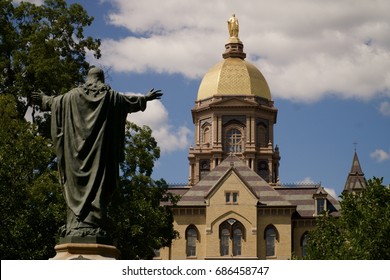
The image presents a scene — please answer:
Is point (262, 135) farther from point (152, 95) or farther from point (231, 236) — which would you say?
point (152, 95)

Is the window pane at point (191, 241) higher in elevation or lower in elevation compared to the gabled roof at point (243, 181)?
lower

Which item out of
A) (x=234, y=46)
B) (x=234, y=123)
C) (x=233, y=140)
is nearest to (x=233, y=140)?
(x=233, y=140)

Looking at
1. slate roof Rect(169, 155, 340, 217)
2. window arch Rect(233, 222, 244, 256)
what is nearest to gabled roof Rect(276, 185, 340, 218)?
slate roof Rect(169, 155, 340, 217)

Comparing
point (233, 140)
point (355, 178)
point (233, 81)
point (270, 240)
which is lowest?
point (270, 240)

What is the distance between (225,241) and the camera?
74688 millimetres

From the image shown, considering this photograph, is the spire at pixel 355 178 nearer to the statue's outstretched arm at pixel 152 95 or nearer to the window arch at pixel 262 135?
the window arch at pixel 262 135

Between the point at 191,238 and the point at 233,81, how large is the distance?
3080 cm

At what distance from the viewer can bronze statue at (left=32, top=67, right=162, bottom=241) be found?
12.2m

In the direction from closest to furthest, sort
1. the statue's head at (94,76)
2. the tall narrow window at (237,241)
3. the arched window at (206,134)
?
1. the statue's head at (94,76)
2. the tall narrow window at (237,241)
3. the arched window at (206,134)

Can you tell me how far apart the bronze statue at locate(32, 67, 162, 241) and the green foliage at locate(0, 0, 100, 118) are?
22591mm

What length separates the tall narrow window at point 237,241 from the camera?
7419 centimetres

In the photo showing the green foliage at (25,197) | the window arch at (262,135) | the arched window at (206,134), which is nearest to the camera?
the green foliage at (25,197)

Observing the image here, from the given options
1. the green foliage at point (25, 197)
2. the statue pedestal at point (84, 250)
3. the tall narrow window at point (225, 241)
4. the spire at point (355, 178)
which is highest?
the spire at point (355, 178)

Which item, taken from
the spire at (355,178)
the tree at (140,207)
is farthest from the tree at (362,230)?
the spire at (355,178)
